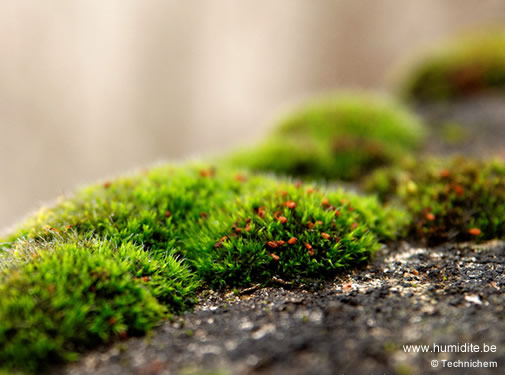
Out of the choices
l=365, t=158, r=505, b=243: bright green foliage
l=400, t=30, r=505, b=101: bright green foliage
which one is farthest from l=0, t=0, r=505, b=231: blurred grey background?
l=365, t=158, r=505, b=243: bright green foliage

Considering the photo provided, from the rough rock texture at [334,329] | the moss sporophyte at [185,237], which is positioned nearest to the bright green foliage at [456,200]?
the moss sporophyte at [185,237]

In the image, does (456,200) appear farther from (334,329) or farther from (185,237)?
(185,237)

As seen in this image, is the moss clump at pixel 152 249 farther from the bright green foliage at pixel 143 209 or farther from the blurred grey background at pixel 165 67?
the blurred grey background at pixel 165 67

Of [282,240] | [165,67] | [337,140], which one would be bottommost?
[282,240]

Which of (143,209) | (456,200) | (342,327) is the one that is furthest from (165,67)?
(342,327)

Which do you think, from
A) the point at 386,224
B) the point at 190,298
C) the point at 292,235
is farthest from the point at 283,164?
the point at 190,298

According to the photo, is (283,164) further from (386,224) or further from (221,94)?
(221,94)

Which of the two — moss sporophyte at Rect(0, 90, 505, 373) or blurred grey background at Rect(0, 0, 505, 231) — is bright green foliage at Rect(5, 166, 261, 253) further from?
blurred grey background at Rect(0, 0, 505, 231)
